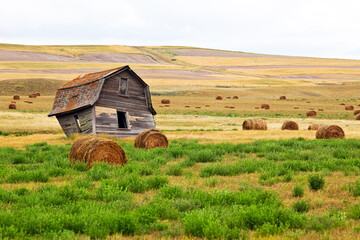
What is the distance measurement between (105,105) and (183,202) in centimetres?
2134

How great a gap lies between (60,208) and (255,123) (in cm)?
2523

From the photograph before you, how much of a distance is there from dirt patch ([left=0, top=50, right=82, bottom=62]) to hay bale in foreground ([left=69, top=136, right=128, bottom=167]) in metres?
Result: 127

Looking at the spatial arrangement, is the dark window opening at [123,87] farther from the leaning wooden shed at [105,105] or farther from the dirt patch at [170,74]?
the dirt patch at [170,74]

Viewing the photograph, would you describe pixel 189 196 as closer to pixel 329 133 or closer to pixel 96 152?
pixel 96 152

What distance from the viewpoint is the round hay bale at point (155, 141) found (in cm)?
1822

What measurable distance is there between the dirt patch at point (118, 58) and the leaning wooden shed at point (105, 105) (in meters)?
111

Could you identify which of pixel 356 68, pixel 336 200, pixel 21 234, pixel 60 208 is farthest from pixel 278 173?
pixel 356 68

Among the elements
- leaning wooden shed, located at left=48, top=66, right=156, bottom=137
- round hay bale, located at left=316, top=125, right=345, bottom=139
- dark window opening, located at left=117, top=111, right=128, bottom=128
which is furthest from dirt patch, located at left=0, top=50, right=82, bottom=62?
round hay bale, located at left=316, top=125, right=345, bottom=139

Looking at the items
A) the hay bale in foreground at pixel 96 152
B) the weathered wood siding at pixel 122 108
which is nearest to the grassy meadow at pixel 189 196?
the hay bale in foreground at pixel 96 152

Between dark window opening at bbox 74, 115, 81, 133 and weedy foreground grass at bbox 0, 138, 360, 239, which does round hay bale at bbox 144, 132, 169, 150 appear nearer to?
weedy foreground grass at bbox 0, 138, 360, 239

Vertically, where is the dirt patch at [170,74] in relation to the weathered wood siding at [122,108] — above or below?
above

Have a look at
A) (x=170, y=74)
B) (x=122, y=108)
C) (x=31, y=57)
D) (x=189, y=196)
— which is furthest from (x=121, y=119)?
(x=31, y=57)

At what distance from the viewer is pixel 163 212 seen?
7.33 metres

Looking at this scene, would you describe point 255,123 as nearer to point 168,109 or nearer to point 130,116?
point 130,116
